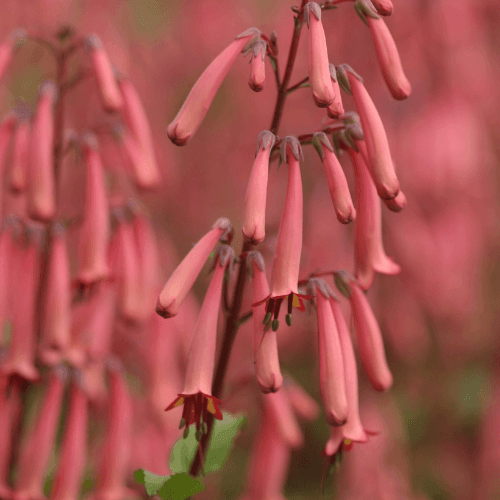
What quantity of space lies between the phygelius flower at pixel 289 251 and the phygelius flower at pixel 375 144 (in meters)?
0.18

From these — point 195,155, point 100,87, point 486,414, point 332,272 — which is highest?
point 195,155

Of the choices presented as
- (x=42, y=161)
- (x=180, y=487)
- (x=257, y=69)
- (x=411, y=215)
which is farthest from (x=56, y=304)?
(x=411, y=215)

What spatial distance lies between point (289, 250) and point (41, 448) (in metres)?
1.31

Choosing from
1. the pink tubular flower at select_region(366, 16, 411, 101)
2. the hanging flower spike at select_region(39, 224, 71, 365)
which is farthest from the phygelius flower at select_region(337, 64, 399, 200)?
the hanging flower spike at select_region(39, 224, 71, 365)

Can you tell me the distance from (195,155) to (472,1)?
2503mm

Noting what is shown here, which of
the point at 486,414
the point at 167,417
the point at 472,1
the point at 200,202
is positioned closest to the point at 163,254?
the point at 167,417

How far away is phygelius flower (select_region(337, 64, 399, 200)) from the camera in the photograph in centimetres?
145

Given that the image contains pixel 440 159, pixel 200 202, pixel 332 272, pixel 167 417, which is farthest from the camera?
pixel 200 202

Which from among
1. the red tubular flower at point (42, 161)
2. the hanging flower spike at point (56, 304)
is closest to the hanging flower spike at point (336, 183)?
the red tubular flower at point (42, 161)

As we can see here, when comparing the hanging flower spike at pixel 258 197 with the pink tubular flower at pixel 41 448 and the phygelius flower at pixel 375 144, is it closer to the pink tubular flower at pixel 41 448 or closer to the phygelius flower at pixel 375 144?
the phygelius flower at pixel 375 144

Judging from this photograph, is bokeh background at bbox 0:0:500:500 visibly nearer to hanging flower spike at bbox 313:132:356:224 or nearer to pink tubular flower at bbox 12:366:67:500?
pink tubular flower at bbox 12:366:67:500

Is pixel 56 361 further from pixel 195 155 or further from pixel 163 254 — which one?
pixel 195 155

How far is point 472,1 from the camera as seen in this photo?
4.40m

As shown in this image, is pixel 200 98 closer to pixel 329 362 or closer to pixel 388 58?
Result: pixel 388 58
